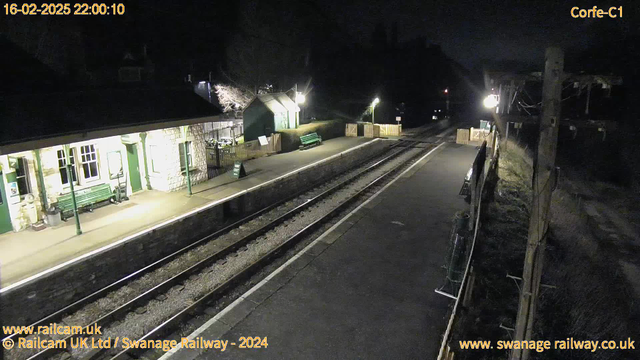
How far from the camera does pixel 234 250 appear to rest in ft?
36.8

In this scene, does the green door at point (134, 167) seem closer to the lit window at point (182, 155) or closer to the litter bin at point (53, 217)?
the lit window at point (182, 155)

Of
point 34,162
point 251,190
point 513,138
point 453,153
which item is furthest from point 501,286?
point 513,138

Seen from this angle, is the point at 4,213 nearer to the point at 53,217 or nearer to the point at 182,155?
the point at 53,217

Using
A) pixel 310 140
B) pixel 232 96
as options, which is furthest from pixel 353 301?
pixel 232 96

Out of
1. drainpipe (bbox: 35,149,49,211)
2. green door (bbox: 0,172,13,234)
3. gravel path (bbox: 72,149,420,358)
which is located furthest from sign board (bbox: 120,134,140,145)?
gravel path (bbox: 72,149,420,358)

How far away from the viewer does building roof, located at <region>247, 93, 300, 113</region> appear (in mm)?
24891

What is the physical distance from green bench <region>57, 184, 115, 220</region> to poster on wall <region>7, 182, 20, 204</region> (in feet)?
3.58

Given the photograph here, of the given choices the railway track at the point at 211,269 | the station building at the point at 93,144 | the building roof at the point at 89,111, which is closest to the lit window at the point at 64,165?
the station building at the point at 93,144

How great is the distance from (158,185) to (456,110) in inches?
2525

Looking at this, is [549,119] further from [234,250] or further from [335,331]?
[234,250]

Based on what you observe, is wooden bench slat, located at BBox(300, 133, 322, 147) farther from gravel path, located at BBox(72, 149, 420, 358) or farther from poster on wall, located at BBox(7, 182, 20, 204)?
poster on wall, located at BBox(7, 182, 20, 204)

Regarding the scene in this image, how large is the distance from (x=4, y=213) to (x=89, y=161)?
2865mm

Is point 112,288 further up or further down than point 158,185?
further down

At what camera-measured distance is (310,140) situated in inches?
989
